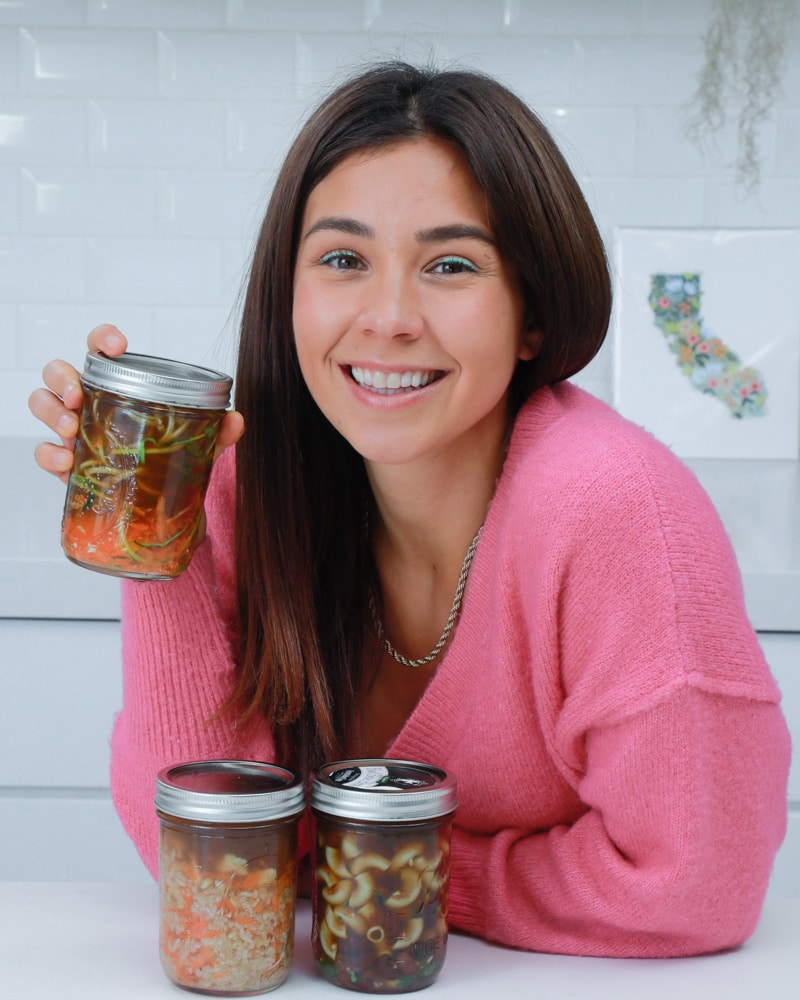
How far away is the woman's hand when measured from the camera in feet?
2.81

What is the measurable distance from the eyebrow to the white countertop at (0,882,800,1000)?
518 millimetres

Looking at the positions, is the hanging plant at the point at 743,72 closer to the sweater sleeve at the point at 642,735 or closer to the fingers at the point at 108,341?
the sweater sleeve at the point at 642,735

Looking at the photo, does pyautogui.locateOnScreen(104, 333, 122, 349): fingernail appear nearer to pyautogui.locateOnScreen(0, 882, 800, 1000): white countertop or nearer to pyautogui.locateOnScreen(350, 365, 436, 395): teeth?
pyautogui.locateOnScreen(350, 365, 436, 395): teeth

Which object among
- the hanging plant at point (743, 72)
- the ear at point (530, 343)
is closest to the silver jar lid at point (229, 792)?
the ear at point (530, 343)

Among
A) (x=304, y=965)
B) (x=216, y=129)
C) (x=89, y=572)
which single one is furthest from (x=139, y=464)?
(x=216, y=129)

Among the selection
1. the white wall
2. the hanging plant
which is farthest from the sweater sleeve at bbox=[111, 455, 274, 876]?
the hanging plant

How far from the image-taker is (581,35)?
7.24ft

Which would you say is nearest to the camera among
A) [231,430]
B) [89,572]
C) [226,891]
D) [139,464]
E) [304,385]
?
[226,891]

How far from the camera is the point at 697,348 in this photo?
2.26 m

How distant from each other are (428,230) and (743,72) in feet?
4.81

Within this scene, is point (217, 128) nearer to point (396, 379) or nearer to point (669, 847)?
point (396, 379)

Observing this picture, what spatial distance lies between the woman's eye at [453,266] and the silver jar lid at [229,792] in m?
0.43

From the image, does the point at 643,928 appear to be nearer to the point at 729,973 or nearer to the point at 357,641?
the point at 729,973

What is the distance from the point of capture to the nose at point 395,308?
0.97 metres
